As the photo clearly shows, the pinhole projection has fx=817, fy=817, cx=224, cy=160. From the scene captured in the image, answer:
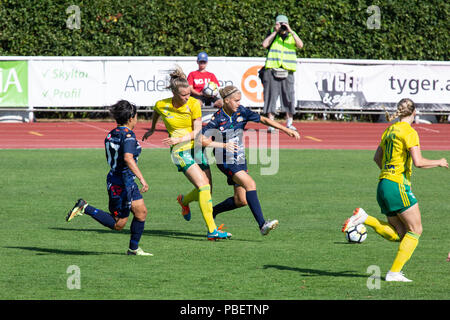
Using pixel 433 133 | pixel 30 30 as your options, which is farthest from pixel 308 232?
pixel 30 30

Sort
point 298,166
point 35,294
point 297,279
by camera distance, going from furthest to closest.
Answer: point 298,166, point 297,279, point 35,294

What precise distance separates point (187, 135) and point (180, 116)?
1.14ft

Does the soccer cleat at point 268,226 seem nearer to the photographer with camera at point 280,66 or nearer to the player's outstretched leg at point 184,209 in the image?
the player's outstretched leg at point 184,209

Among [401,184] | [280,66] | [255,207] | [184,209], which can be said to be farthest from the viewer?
[280,66]

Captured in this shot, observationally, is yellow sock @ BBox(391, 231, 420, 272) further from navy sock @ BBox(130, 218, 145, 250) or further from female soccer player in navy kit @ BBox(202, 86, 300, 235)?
navy sock @ BBox(130, 218, 145, 250)

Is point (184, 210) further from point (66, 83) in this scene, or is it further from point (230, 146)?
point (66, 83)

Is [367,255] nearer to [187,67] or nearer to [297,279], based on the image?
[297,279]

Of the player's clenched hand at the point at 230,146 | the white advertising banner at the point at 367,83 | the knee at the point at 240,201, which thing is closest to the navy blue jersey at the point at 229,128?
the player's clenched hand at the point at 230,146

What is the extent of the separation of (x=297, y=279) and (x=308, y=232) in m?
2.61

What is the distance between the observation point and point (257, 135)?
20.8 m

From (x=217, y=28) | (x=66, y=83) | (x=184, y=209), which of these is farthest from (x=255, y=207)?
(x=217, y=28)

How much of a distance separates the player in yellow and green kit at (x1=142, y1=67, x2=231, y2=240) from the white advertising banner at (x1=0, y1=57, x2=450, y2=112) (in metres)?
12.5

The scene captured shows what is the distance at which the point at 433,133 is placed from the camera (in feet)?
73.3

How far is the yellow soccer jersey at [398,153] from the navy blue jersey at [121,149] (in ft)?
8.62
